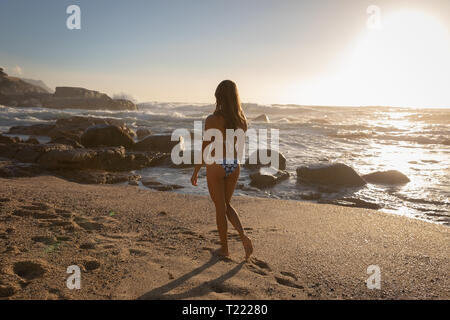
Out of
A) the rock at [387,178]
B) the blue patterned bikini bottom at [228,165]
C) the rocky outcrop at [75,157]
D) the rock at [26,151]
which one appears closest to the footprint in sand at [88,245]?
the blue patterned bikini bottom at [228,165]

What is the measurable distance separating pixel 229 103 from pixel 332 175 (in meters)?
5.23

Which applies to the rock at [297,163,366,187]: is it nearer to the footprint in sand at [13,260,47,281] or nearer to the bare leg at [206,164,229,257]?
the bare leg at [206,164,229,257]

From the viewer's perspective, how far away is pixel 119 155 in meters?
8.70

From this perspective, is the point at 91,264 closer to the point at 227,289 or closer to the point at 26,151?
the point at 227,289

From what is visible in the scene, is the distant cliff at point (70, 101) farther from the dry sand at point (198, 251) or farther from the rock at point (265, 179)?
the dry sand at point (198, 251)

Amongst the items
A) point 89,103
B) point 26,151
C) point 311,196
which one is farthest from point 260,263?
point 89,103

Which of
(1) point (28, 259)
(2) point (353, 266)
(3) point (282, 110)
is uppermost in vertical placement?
(3) point (282, 110)

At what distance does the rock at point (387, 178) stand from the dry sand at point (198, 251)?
2.84 metres

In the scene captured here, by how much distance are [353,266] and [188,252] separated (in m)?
1.72

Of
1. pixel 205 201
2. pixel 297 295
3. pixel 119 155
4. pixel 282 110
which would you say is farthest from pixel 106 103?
pixel 297 295

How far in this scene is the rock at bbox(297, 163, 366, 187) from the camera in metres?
7.25

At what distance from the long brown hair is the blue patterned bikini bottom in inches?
13.7

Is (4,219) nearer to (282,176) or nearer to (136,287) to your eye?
(136,287)

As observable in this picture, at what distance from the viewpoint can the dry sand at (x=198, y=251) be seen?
2.55 metres
